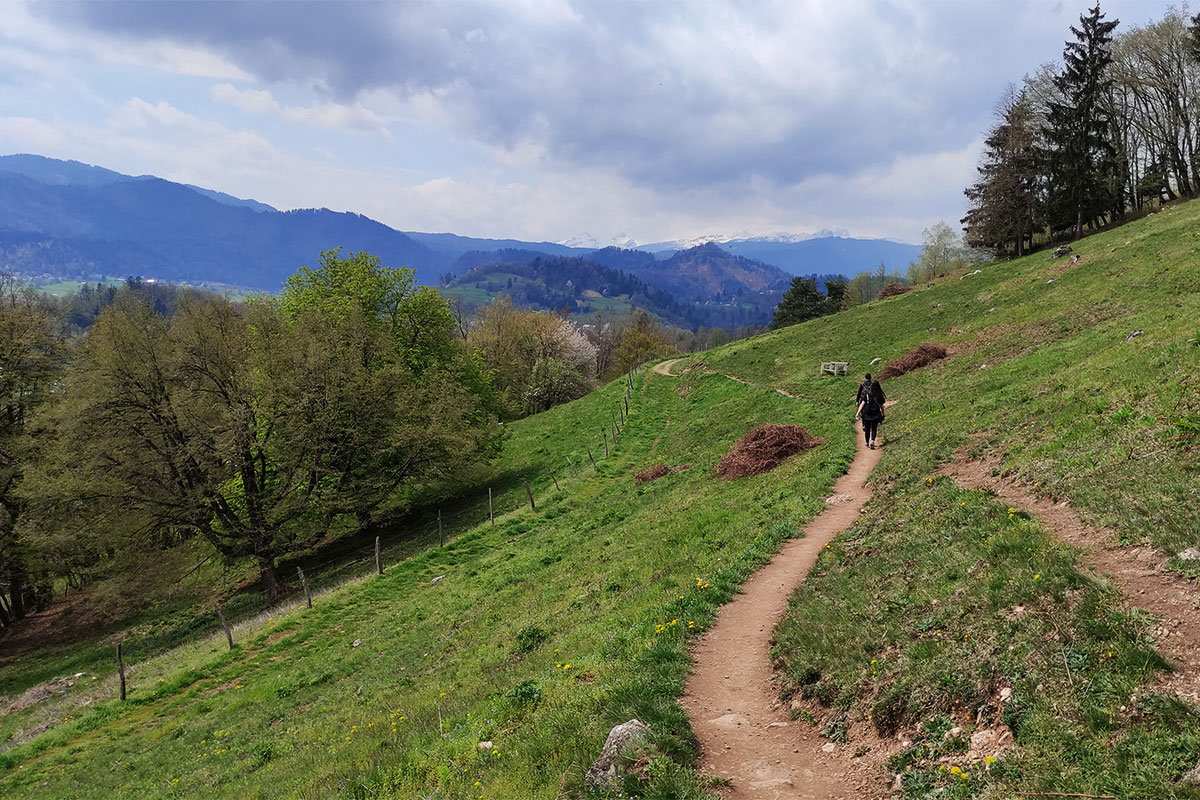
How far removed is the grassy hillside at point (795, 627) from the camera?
21.5ft

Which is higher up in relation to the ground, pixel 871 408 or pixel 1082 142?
pixel 1082 142

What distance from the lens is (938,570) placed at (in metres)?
9.62

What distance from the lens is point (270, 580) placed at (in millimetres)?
33781

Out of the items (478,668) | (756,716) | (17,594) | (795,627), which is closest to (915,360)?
(795,627)

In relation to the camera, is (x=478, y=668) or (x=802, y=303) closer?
(x=478, y=668)

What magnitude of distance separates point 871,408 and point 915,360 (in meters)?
15.1

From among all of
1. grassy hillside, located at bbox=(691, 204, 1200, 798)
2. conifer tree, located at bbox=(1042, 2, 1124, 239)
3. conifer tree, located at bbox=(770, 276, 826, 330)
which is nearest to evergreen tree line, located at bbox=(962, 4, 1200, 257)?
conifer tree, located at bbox=(1042, 2, 1124, 239)

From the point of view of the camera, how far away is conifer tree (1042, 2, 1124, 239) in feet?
194

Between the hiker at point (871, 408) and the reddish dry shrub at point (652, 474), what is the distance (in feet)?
35.0

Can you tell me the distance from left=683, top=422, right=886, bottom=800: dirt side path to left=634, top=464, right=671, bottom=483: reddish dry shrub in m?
16.2

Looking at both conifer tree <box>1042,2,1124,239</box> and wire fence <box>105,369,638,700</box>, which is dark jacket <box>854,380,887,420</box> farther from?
conifer tree <box>1042,2,1124,239</box>

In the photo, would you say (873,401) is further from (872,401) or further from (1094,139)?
(1094,139)

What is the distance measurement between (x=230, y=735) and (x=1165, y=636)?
2132 cm

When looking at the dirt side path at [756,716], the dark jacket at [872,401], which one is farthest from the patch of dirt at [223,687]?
the dark jacket at [872,401]
